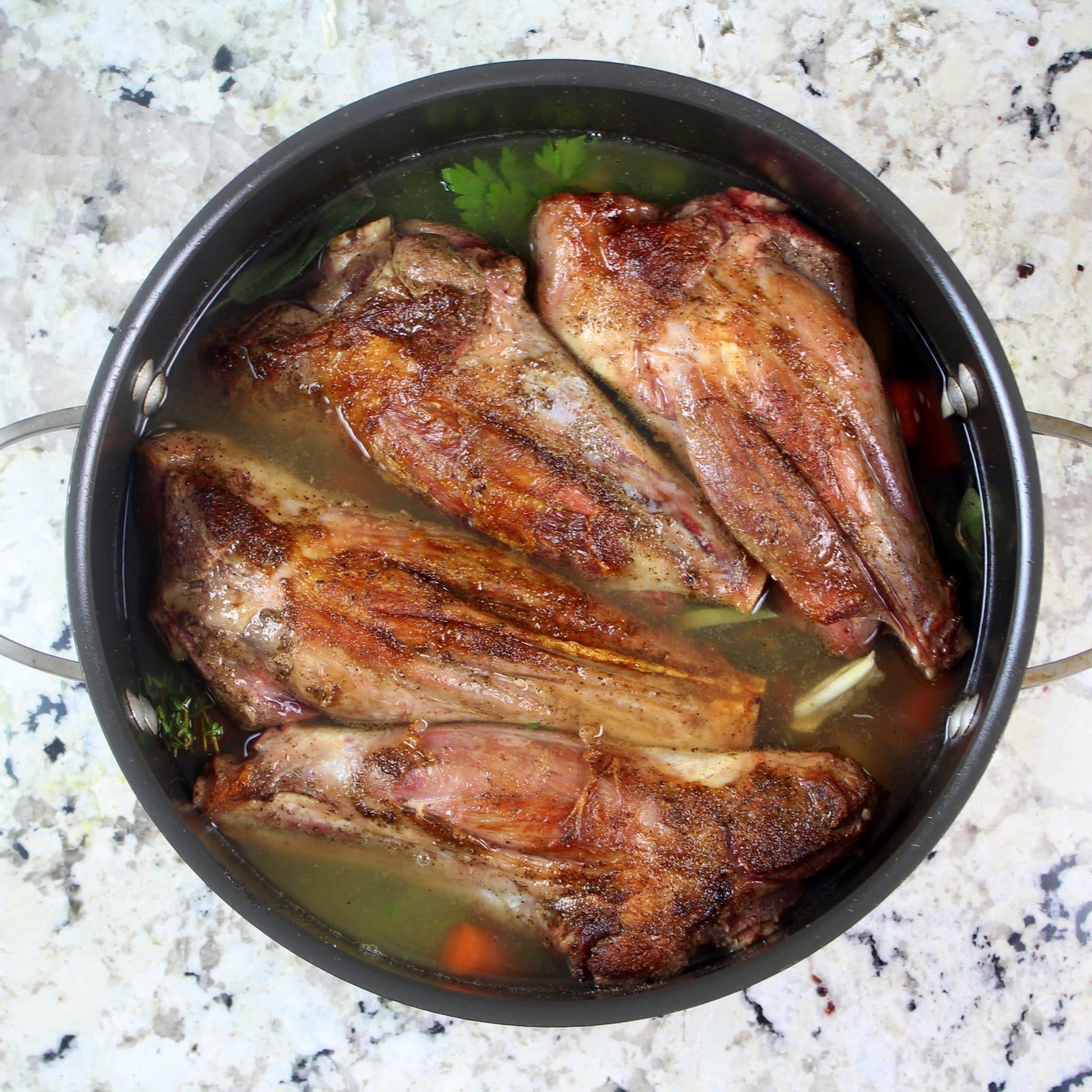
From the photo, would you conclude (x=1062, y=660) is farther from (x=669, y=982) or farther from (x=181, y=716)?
(x=181, y=716)

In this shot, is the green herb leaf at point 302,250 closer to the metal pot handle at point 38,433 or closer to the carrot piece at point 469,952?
the metal pot handle at point 38,433

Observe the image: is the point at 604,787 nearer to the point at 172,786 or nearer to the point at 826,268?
the point at 172,786

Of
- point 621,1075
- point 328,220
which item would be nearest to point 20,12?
point 328,220

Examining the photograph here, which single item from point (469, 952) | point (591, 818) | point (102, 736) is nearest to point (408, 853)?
point (469, 952)

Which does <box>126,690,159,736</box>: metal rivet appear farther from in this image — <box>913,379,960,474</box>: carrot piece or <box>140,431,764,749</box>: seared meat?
<box>913,379,960,474</box>: carrot piece

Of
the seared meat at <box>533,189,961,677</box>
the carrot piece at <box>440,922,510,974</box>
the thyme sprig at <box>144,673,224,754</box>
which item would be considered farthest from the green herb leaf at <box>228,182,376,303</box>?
the carrot piece at <box>440,922,510,974</box>

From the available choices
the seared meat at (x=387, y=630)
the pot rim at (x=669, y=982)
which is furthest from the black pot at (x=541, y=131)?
the seared meat at (x=387, y=630)
